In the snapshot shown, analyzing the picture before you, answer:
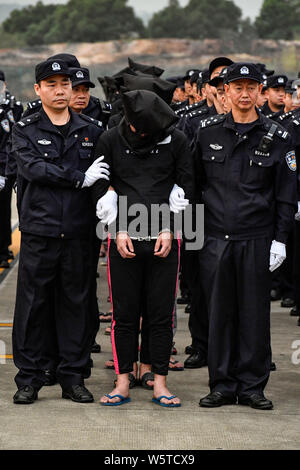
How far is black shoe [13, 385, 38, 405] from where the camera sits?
5.55 m

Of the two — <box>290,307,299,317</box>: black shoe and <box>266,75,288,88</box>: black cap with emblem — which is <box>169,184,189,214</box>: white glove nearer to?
<box>290,307,299,317</box>: black shoe

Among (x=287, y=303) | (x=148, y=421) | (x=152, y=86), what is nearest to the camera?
(x=148, y=421)

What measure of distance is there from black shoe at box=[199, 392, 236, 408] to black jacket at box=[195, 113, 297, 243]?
97 cm

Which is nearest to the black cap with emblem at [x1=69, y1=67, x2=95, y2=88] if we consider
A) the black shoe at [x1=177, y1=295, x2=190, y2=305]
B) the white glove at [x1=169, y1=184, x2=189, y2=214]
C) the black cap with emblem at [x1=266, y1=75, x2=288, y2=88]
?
the white glove at [x1=169, y1=184, x2=189, y2=214]

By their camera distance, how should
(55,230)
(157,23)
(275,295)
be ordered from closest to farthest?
1. (55,230)
2. (275,295)
3. (157,23)

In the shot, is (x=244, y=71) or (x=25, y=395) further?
(x=25, y=395)

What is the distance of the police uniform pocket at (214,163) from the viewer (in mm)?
5574

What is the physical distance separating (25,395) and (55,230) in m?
1.03

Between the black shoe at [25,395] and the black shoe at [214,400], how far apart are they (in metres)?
1.03

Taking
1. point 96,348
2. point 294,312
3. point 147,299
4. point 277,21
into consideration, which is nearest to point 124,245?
point 147,299

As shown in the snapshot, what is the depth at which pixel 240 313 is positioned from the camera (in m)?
5.62

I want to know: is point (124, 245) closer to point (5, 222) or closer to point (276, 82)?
point (276, 82)

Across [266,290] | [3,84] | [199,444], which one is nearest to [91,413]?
[199,444]

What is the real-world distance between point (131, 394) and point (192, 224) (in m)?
1.16
